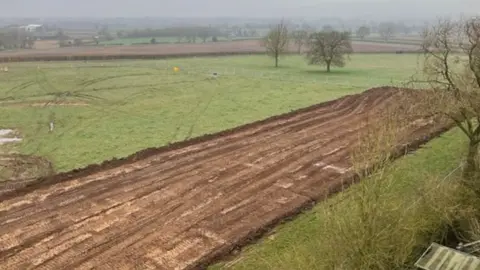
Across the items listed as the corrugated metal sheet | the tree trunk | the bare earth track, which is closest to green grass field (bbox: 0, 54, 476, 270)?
the corrugated metal sheet

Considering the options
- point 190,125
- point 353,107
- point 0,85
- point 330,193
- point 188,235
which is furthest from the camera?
point 0,85

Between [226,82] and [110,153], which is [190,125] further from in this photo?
[226,82]

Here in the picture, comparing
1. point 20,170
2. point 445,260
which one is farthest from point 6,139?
point 445,260

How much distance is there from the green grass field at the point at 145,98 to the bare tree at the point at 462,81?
1361 centimetres

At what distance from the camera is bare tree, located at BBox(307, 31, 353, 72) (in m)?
55.3

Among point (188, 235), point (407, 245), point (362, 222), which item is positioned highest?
point (362, 222)

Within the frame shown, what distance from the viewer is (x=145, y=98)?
3762 centimetres

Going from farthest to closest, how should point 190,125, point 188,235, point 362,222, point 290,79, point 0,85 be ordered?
1. point 290,79
2. point 0,85
3. point 190,125
4. point 188,235
5. point 362,222

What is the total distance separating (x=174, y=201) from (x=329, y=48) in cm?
4307

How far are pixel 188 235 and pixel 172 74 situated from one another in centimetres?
3948

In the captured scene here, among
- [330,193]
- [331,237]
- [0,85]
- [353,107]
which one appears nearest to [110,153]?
[330,193]

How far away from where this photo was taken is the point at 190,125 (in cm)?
2855

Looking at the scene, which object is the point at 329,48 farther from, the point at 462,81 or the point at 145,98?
the point at 462,81

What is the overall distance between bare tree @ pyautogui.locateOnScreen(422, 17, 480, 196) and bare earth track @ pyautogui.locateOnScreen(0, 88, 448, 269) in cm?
477
